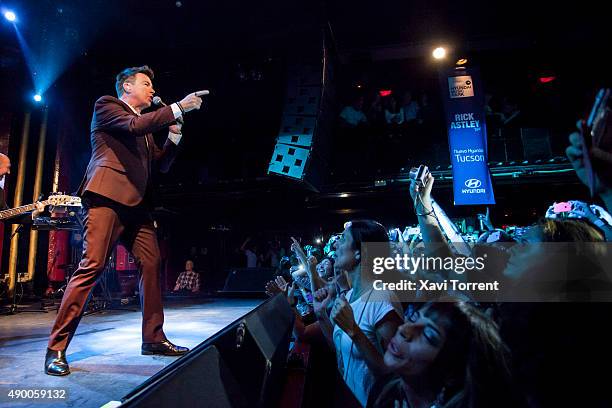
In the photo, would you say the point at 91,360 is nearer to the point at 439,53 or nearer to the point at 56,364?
the point at 56,364

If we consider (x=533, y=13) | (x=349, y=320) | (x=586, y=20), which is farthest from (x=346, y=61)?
(x=349, y=320)

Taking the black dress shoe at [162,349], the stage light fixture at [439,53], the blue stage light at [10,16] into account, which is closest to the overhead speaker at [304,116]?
the stage light fixture at [439,53]

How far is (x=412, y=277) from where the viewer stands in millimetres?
2062

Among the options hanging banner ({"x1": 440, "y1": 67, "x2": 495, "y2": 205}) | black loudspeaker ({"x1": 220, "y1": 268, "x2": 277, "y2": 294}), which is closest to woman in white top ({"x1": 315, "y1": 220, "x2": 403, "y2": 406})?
black loudspeaker ({"x1": 220, "y1": 268, "x2": 277, "y2": 294})

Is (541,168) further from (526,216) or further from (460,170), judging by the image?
(460,170)

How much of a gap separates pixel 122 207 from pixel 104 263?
35cm

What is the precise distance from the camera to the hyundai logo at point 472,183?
288 inches

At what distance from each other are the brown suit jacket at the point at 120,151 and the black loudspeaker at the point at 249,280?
5085mm

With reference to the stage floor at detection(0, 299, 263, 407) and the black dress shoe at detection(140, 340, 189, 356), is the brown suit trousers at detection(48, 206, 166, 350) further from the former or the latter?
the stage floor at detection(0, 299, 263, 407)

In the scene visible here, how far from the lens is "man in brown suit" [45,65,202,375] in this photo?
1959 mm

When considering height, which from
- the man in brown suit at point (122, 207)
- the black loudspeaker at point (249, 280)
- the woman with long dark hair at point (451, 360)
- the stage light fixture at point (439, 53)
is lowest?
the black loudspeaker at point (249, 280)

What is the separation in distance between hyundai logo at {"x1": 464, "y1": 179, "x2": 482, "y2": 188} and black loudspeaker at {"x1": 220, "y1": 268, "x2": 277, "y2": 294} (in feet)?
14.8

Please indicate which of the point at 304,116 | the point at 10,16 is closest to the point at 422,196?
the point at 304,116

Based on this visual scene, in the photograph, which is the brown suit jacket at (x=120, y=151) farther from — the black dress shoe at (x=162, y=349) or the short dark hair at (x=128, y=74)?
the black dress shoe at (x=162, y=349)
